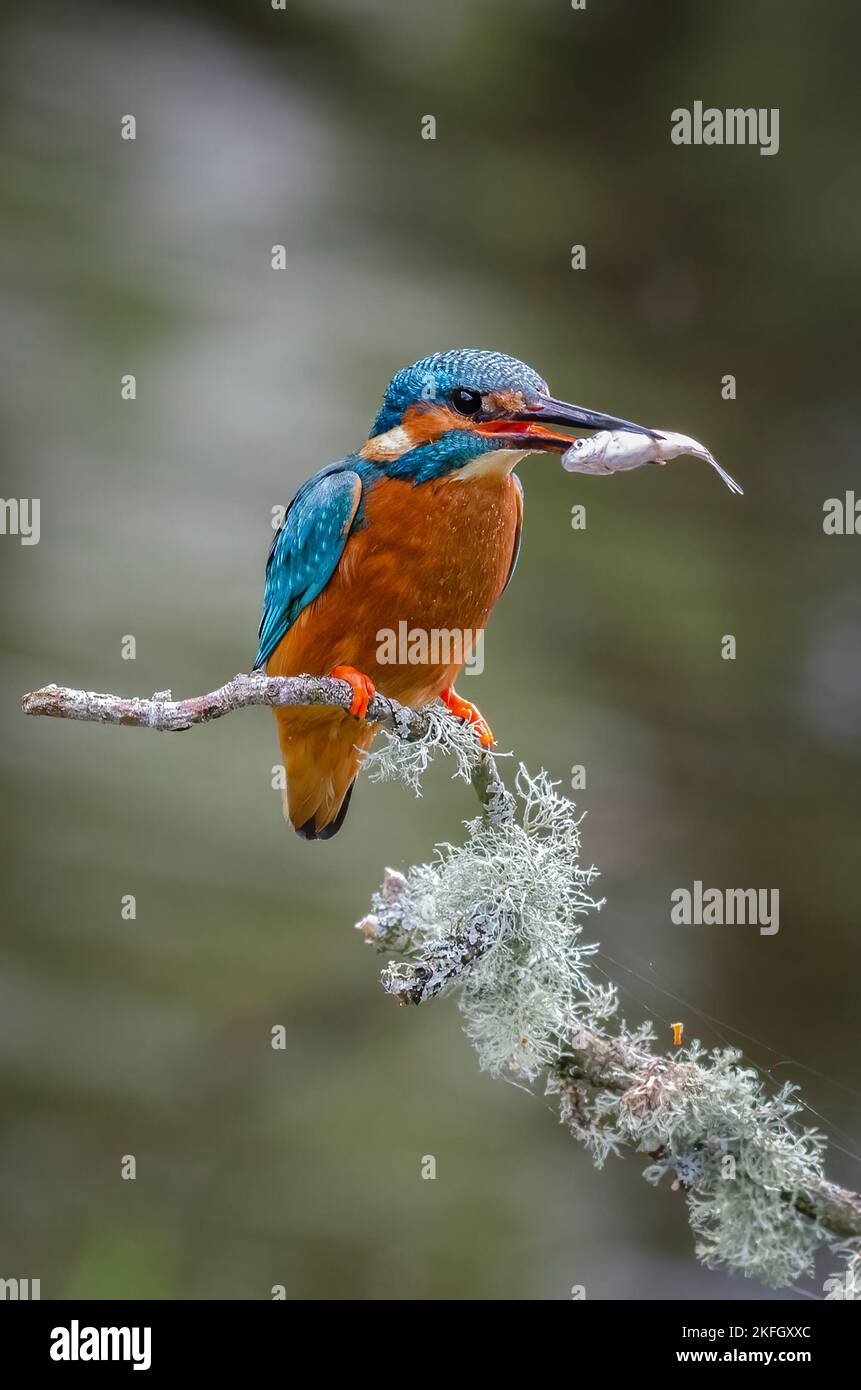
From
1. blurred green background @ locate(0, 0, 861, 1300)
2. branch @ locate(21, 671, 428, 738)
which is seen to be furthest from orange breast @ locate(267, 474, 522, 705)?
blurred green background @ locate(0, 0, 861, 1300)

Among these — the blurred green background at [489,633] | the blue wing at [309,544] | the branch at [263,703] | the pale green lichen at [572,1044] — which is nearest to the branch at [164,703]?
the branch at [263,703]

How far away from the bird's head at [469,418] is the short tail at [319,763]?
46 centimetres

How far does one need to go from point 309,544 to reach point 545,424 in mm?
491

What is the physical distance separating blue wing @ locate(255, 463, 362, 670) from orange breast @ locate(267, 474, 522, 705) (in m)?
0.02

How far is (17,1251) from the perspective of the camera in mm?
3428

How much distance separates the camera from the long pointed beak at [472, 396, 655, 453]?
5.64 ft

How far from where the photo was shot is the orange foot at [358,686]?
1.93 meters

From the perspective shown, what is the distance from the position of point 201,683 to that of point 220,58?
1935 mm

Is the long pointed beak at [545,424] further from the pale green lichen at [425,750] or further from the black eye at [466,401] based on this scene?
the pale green lichen at [425,750]

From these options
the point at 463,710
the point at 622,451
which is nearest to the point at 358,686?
the point at 463,710

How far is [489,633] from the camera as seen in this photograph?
3.61 meters

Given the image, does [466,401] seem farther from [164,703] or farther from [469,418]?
[164,703]

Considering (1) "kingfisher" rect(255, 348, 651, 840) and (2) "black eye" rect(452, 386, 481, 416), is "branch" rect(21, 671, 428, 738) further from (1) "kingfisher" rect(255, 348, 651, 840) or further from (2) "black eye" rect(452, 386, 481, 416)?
(2) "black eye" rect(452, 386, 481, 416)

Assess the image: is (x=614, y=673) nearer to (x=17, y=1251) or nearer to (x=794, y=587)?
(x=794, y=587)
